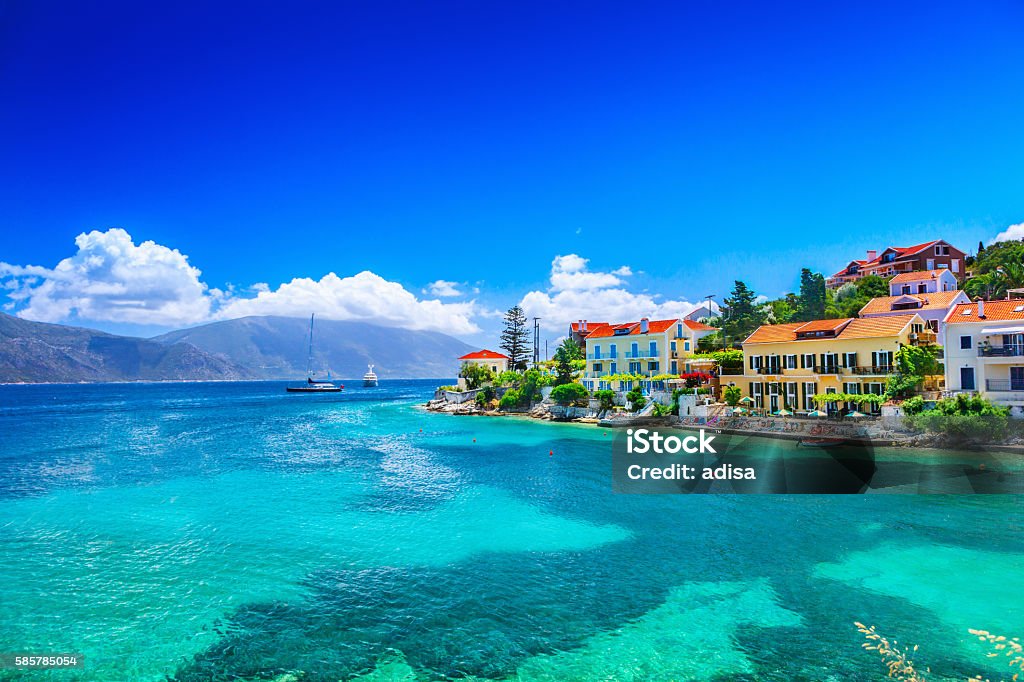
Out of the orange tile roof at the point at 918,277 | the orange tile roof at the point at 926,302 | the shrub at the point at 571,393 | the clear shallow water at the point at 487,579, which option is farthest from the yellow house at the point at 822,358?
the orange tile roof at the point at 918,277

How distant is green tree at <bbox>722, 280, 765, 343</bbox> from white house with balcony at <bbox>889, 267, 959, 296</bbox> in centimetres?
1454

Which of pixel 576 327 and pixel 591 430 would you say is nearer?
pixel 591 430

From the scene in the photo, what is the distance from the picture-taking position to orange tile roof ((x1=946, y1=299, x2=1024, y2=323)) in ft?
112

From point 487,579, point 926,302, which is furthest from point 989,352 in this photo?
point 487,579

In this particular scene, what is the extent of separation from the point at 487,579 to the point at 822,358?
126 ft

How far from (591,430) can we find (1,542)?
42.3 meters

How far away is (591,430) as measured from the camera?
5172 cm

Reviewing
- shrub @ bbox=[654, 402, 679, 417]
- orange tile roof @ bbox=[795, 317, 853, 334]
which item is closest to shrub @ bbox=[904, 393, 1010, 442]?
orange tile roof @ bbox=[795, 317, 853, 334]

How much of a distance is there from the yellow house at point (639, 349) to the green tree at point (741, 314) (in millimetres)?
4907

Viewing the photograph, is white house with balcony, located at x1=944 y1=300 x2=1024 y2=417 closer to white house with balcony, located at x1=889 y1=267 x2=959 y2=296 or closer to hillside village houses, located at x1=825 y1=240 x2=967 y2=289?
white house with balcony, located at x1=889 y1=267 x2=959 y2=296

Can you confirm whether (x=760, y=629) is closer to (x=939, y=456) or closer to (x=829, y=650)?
(x=829, y=650)

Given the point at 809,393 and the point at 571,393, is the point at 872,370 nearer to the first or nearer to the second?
the point at 809,393

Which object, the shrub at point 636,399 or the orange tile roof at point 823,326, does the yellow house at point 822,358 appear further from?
the shrub at point 636,399

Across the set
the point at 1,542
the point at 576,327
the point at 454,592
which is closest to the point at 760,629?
the point at 454,592
